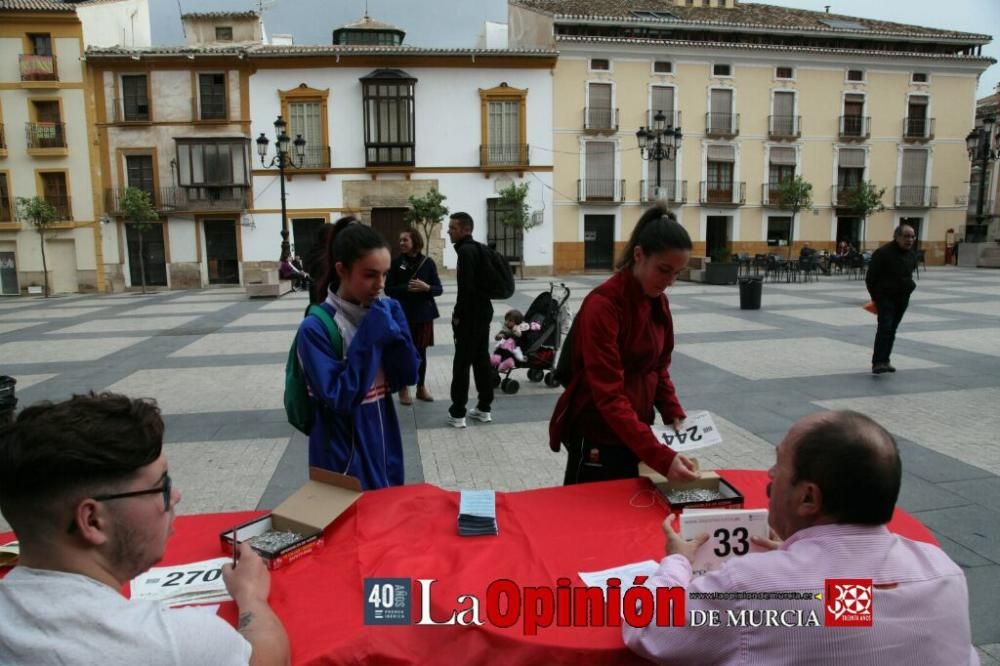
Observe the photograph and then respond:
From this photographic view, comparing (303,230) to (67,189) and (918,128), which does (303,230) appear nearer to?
(67,189)

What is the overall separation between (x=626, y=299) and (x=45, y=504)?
191 centimetres

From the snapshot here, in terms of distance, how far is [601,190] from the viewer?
27.7 meters

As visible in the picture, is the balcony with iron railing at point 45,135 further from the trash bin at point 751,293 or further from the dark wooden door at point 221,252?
the trash bin at point 751,293

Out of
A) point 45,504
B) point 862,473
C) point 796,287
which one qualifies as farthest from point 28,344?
point 796,287

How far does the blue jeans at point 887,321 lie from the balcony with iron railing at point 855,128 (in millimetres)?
25808

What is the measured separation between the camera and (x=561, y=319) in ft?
24.4

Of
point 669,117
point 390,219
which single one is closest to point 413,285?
point 390,219

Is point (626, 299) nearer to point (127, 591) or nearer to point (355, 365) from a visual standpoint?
point (355, 365)

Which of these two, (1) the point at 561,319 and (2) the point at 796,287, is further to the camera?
(2) the point at 796,287

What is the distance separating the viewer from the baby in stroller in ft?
22.7

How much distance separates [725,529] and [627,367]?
0.91 meters

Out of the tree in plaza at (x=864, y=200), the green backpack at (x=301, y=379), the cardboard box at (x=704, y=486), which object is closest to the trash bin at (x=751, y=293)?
the cardboard box at (x=704, y=486)

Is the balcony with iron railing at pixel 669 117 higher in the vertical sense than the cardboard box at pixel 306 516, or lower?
higher

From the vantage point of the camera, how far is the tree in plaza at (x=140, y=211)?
931 inches
